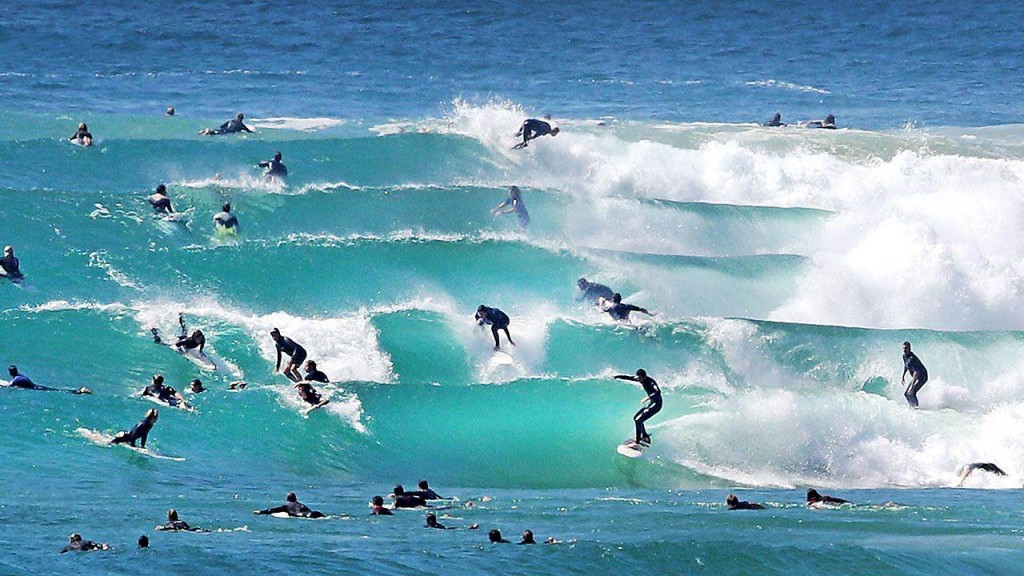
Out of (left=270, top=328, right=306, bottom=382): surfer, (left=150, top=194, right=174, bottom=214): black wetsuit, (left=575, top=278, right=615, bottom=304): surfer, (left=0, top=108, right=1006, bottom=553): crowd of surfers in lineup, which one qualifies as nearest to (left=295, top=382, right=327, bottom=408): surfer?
(left=0, top=108, right=1006, bottom=553): crowd of surfers in lineup

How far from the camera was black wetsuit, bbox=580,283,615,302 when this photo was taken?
31.9 metres

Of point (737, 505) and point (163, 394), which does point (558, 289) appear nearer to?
point (163, 394)

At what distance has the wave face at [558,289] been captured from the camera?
26.2 metres

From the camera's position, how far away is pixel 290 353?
2766 centimetres

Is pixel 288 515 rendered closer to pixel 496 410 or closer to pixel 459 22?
pixel 496 410

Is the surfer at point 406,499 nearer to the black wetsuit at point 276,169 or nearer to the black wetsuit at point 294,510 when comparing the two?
the black wetsuit at point 294,510

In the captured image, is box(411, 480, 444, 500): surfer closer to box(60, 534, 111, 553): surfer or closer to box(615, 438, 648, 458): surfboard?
box(615, 438, 648, 458): surfboard

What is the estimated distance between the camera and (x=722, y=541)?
18.9 meters

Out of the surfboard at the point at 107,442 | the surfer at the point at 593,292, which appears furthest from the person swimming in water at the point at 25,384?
the surfer at the point at 593,292

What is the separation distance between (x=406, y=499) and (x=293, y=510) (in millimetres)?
1871

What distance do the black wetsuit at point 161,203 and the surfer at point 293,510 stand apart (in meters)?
15.5

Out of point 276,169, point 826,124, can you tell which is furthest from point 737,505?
point 826,124

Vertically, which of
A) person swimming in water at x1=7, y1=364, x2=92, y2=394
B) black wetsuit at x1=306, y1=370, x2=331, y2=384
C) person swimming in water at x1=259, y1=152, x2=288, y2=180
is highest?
person swimming in water at x1=259, y1=152, x2=288, y2=180

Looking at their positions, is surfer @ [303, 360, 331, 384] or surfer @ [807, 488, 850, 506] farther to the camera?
surfer @ [303, 360, 331, 384]
